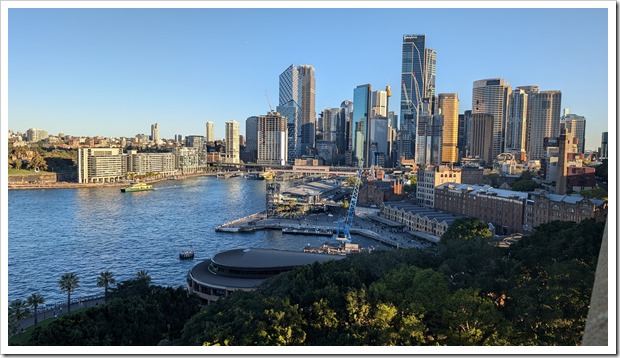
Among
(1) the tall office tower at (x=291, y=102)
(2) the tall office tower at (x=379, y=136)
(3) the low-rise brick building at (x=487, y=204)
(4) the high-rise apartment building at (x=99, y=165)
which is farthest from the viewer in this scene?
(1) the tall office tower at (x=291, y=102)

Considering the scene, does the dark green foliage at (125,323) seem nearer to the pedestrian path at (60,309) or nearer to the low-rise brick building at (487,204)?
the pedestrian path at (60,309)

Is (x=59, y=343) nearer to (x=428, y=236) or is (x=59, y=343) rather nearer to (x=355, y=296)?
(x=355, y=296)

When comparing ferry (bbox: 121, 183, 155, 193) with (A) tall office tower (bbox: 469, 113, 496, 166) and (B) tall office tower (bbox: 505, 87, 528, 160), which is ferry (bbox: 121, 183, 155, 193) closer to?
(A) tall office tower (bbox: 469, 113, 496, 166)

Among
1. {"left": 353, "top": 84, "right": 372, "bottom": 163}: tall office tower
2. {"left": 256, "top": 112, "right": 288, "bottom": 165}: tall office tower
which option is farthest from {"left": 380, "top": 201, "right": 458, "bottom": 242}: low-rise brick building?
{"left": 353, "top": 84, "right": 372, "bottom": 163}: tall office tower

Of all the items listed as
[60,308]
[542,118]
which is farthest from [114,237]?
[542,118]

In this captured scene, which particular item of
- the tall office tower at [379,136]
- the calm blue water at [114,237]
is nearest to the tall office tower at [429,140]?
the tall office tower at [379,136]
